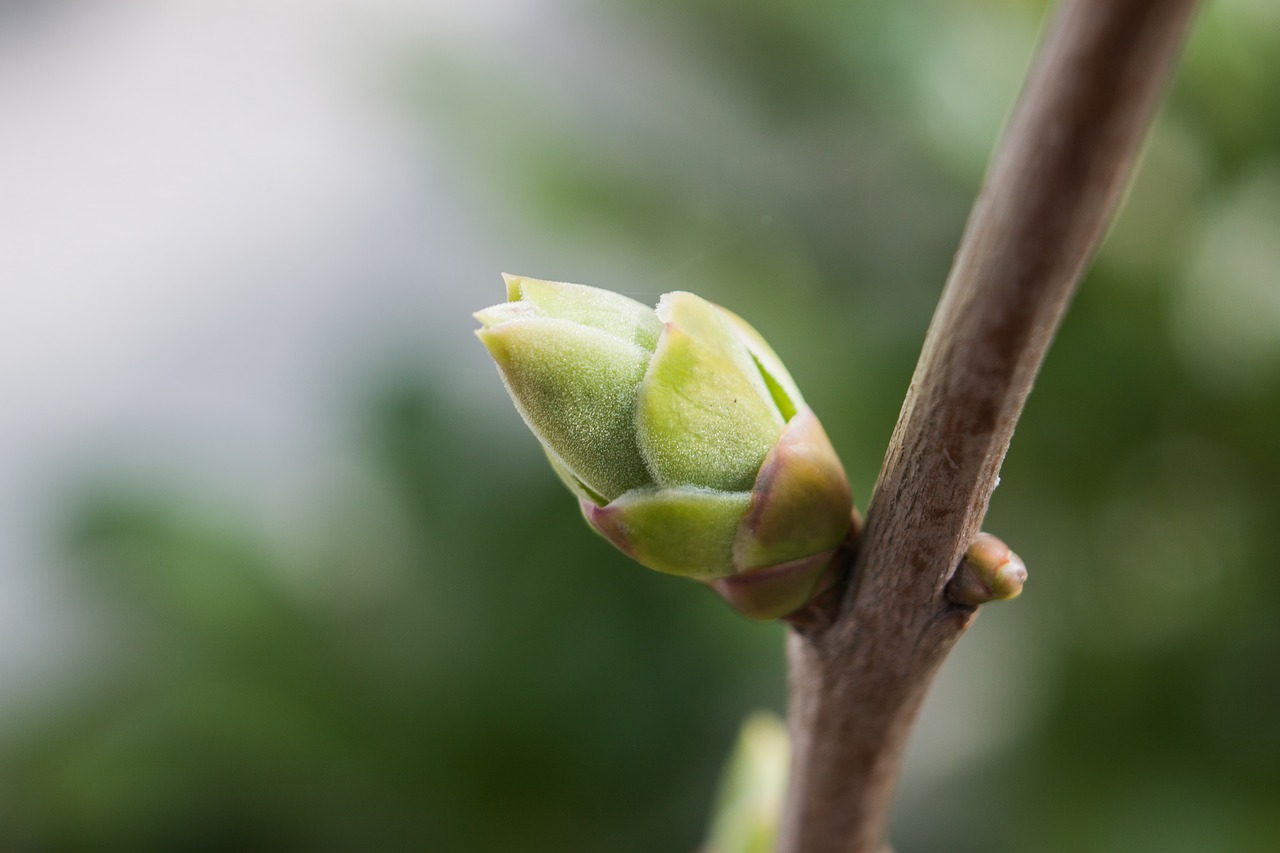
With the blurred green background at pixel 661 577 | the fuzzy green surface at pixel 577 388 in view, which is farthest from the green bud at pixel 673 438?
the blurred green background at pixel 661 577

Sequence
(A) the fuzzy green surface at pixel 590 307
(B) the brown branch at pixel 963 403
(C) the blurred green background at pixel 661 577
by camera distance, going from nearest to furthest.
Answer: (B) the brown branch at pixel 963 403
(A) the fuzzy green surface at pixel 590 307
(C) the blurred green background at pixel 661 577

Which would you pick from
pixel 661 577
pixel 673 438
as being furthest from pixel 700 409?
pixel 661 577

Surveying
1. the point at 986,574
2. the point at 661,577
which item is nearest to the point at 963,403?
the point at 986,574

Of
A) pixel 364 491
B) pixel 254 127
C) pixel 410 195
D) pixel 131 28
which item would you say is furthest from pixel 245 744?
pixel 131 28

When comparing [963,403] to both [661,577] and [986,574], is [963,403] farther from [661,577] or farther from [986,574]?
[661,577]

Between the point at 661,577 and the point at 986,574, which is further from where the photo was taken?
the point at 661,577

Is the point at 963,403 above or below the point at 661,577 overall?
above

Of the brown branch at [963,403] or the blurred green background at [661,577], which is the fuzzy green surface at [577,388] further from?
the blurred green background at [661,577]
